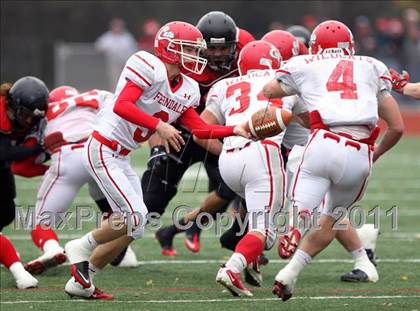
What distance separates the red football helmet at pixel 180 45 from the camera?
6180 millimetres

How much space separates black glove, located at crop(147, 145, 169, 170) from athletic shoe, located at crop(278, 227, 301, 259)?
1647mm

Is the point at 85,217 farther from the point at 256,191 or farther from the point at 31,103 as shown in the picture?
the point at 256,191

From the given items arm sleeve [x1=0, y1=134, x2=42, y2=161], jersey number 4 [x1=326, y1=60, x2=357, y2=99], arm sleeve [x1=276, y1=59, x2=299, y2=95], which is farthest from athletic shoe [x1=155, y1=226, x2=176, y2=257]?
jersey number 4 [x1=326, y1=60, x2=357, y2=99]

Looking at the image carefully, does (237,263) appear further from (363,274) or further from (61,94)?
(61,94)

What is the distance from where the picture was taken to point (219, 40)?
733 centimetres

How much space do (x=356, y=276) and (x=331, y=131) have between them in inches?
55.2

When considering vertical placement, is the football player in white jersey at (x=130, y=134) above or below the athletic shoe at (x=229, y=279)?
above

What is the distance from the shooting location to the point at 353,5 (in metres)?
20.2

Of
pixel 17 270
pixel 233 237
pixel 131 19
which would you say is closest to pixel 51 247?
pixel 17 270

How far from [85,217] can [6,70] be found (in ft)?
33.6

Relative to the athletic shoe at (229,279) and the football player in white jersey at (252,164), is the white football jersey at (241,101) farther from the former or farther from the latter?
the athletic shoe at (229,279)

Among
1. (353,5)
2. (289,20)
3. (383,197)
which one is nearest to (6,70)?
(289,20)

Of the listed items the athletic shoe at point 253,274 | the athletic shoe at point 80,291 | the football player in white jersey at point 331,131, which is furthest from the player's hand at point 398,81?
the athletic shoe at point 80,291

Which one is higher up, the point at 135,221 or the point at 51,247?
the point at 135,221
